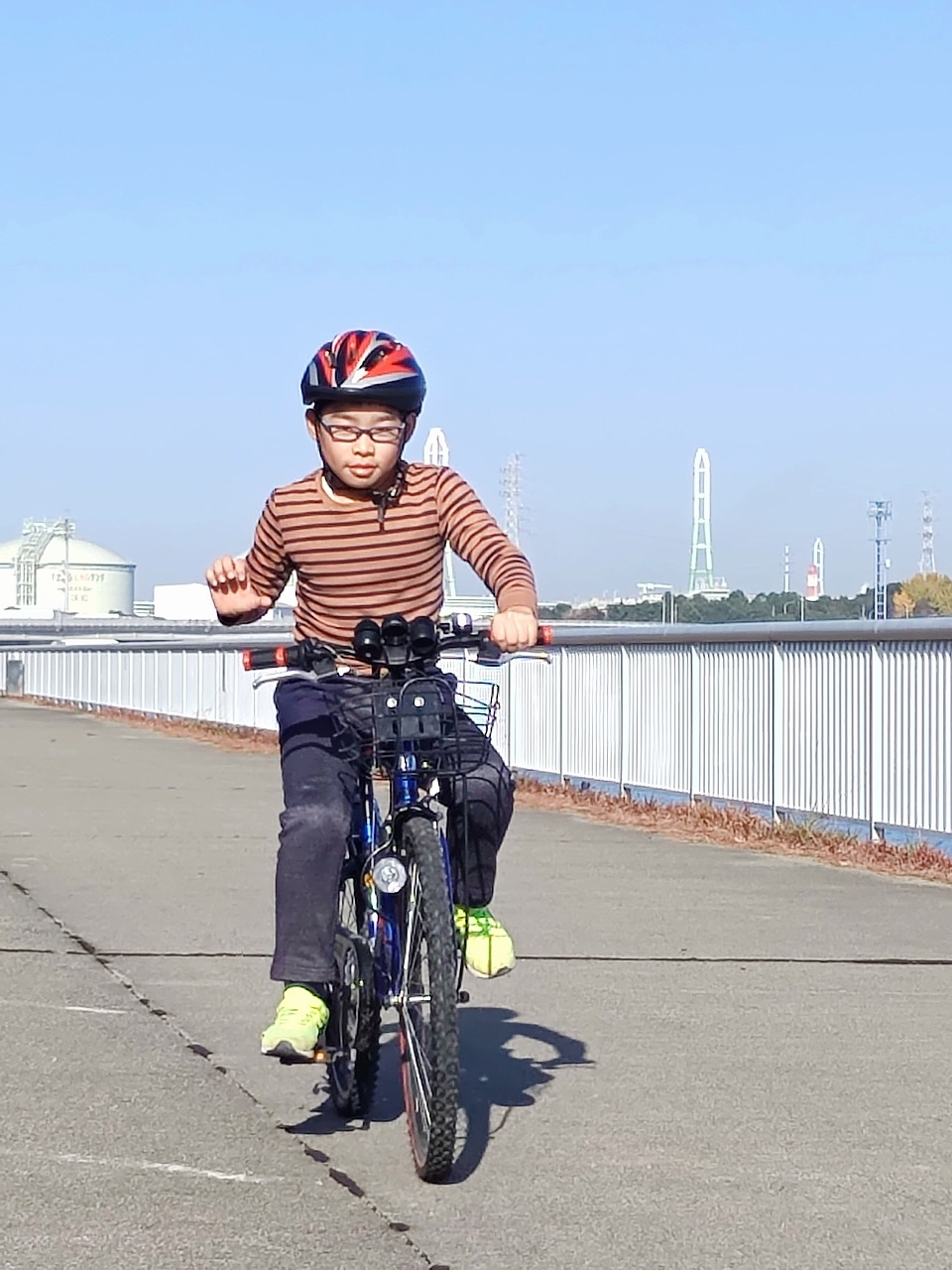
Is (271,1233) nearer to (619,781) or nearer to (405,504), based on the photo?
(405,504)

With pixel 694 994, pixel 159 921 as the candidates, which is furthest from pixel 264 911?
pixel 694 994

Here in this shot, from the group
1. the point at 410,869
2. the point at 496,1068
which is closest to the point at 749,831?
the point at 496,1068

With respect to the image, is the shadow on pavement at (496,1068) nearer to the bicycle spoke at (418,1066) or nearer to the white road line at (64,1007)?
the bicycle spoke at (418,1066)

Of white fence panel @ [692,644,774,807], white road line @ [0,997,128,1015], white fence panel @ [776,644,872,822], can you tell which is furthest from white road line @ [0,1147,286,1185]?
white fence panel @ [692,644,774,807]

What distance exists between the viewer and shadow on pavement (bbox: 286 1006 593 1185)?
531cm

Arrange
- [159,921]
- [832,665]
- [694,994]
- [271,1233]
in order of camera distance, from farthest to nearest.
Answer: [832,665] → [159,921] → [694,994] → [271,1233]

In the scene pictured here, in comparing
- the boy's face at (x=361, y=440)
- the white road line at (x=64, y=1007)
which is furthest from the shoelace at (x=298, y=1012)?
the white road line at (x=64, y=1007)

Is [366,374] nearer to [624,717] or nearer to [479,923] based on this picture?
[479,923]

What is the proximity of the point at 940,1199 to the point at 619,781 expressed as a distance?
11349 millimetres

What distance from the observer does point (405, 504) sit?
17.3ft

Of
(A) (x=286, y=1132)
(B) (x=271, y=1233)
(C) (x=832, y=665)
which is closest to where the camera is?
(B) (x=271, y=1233)

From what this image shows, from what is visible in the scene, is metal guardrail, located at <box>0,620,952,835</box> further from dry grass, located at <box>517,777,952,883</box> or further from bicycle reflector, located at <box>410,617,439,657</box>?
bicycle reflector, located at <box>410,617,439,657</box>

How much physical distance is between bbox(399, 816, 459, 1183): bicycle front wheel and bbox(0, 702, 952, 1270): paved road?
0.46 feet

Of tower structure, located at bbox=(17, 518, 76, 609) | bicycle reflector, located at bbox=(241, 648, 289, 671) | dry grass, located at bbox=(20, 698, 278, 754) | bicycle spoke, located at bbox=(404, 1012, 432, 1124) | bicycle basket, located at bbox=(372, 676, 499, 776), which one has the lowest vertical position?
dry grass, located at bbox=(20, 698, 278, 754)
